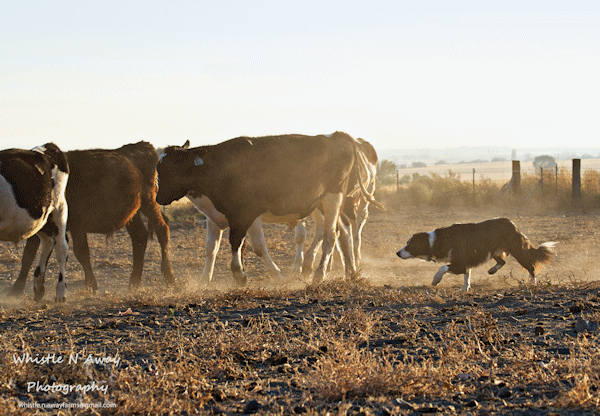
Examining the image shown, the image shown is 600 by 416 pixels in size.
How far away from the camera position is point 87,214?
9500mm

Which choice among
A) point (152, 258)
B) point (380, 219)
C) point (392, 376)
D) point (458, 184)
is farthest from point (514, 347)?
point (458, 184)

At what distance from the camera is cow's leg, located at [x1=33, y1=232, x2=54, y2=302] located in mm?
8633

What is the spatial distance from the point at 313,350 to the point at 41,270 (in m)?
5.14

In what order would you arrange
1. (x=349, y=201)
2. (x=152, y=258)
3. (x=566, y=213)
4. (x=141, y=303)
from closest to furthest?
(x=141, y=303), (x=349, y=201), (x=152, y=258), (x=566, y=213)

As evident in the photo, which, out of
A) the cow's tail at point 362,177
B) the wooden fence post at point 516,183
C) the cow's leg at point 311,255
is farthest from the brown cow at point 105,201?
the wooden fence post at point 516,183

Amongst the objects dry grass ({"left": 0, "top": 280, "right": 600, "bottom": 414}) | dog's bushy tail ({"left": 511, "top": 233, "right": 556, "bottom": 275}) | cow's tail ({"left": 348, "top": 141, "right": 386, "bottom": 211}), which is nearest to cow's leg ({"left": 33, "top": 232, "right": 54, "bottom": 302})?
dry grass ({"left": 0, "top": 280, "right": 600, "bottom": 414})

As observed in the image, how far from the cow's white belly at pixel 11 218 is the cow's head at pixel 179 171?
6.04ft

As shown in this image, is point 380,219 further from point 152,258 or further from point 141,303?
point 141,303

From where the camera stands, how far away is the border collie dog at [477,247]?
31.4 feet

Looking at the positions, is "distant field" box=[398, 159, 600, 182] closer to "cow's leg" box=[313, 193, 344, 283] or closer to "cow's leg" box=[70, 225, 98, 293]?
"cow's leg" box=[313, 193, 344, 283]

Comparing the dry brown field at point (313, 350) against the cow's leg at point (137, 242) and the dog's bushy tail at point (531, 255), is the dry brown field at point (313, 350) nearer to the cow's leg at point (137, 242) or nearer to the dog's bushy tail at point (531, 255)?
the cow's leg at point (137, 242)

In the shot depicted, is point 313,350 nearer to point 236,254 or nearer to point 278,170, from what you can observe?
point 236,254

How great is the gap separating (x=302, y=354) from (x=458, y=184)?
→ 24.6 metres

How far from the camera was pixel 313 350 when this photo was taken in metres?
5.18
